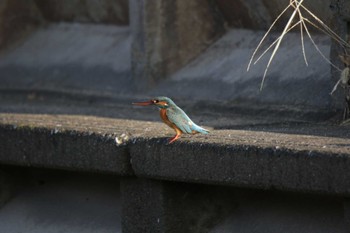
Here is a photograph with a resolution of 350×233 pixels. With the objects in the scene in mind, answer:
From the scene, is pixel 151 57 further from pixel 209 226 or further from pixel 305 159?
pixel 305 159

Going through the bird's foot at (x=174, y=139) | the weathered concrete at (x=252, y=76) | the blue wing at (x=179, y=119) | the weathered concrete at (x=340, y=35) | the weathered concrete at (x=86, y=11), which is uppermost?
the weathered concrete at (x=86, y=11)

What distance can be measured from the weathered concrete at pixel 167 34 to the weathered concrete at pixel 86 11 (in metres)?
0.73

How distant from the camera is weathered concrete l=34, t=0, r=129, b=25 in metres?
7.83

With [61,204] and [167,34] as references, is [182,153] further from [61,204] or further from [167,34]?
[167,34]

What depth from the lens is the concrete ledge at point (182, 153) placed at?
4.51 m

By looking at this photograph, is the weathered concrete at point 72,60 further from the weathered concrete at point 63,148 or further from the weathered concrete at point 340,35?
the weathered concrete at point 340,35

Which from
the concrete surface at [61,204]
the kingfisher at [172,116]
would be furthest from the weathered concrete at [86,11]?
the kingfisher at [172,116]

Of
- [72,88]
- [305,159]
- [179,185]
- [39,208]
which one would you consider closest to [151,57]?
[72,88]

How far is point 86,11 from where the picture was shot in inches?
319

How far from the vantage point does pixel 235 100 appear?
253 inches

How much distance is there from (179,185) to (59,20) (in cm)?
339

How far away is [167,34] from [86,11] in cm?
129

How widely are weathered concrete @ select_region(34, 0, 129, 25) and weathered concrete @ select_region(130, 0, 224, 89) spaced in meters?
0.73

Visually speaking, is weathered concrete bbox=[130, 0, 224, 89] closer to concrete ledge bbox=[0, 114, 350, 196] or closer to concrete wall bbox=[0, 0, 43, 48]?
concrete ledge bbox=[0, 114, 350, 196]
